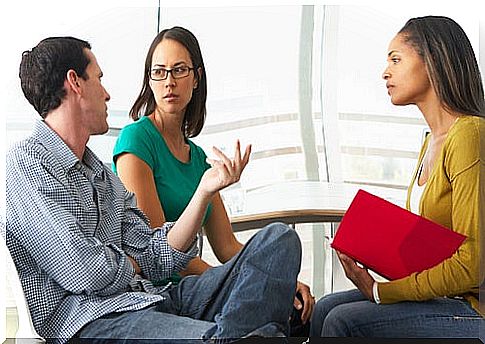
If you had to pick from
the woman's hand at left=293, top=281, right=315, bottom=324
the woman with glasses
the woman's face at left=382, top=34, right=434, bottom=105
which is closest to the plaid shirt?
the woman with glasses

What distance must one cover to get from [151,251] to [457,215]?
84cm

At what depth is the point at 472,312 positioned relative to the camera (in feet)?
8.75

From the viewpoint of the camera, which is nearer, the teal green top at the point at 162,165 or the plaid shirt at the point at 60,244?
the plaid shirt at the point at 60,244

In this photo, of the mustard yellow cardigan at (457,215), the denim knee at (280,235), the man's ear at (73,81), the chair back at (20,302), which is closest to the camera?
the chair back at (20,302)

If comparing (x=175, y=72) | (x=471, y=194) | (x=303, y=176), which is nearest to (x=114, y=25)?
(x=175, y=72)

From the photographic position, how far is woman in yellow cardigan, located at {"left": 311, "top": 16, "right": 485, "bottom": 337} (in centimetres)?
261

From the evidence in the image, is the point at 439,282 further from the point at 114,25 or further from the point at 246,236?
the point at 114,25

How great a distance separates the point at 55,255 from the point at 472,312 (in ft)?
3.83

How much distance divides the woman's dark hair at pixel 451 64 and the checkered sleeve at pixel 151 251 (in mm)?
834

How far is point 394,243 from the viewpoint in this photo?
2.69 m

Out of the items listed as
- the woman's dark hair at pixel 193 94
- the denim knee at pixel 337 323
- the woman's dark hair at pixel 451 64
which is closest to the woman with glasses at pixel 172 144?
the woman's dark hair at pixel 193 94

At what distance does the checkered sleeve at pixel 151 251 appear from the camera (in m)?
2.56

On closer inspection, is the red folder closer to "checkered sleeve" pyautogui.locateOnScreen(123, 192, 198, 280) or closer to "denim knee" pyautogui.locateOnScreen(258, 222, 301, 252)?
"denim knee" pyautogui.locateOnScreen(258, 222, 301, 252)

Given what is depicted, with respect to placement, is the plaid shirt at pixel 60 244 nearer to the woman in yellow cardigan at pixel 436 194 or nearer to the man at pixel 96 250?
the man at pixel 96 250
